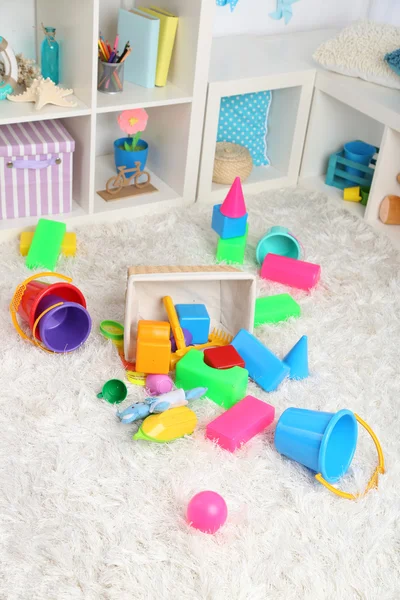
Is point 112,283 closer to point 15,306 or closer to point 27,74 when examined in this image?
point 15,306

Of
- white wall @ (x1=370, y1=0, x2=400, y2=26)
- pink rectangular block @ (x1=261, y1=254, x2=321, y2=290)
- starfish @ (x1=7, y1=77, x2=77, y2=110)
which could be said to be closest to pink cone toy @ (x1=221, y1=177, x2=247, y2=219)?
pink rectangular block @ (x1=261, y1=254, x2=321, y2=290)

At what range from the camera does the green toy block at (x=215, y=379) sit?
148 cm

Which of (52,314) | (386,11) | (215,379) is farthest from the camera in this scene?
(386,11)

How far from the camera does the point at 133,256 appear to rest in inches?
76.0

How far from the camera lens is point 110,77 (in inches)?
77.2

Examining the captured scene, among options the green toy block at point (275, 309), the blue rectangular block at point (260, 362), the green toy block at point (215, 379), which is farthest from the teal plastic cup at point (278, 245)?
the green toy block at point (215, 379)

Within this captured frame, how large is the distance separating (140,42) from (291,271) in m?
0.74

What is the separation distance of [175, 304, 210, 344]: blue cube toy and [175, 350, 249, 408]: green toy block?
10 centimetres

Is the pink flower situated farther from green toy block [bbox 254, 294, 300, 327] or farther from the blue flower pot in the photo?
green toy block [bbox 254, 294, 300, 327]

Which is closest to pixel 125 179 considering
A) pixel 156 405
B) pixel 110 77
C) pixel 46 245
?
pixel 110 77

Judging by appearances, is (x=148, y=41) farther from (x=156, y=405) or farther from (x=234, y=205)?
(x=156, y=405)

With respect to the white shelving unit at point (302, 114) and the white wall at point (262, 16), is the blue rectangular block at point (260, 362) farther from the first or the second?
the white wall at point (262, 16)

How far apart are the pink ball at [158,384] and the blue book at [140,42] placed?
0.92 metres

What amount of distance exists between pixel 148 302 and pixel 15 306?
282 millimetres
